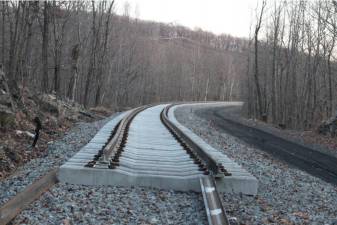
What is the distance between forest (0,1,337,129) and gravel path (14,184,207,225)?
30.6 ft

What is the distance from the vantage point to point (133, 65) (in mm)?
62438

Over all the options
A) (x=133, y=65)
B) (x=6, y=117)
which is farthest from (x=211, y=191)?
(x=133, y=65)

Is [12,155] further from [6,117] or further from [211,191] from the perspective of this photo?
[211,191]

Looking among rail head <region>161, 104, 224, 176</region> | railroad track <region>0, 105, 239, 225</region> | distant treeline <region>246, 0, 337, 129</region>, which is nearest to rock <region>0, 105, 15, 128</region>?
railroad track <region>0, 105, 239, 225</region>

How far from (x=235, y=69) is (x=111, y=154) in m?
108

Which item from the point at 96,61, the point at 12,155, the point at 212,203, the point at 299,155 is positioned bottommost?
the point at 299,155

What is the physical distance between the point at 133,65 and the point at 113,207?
5788 centimetres

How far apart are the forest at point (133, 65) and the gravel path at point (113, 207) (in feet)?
30.6

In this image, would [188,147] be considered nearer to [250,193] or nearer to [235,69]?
[250,193]

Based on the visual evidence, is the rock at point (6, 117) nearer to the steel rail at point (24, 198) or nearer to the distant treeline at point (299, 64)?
the steel rail at point (24, 198)

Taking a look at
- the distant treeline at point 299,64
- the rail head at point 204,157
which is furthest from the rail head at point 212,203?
the distant treeline at point 299,64

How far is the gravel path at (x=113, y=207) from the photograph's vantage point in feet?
15.6

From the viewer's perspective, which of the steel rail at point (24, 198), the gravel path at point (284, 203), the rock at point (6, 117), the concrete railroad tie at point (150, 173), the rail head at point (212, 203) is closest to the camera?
the steel rail at point (24, 198)

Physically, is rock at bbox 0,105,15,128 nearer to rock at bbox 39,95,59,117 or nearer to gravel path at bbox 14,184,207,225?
rock at bbox 39,95,59,117
